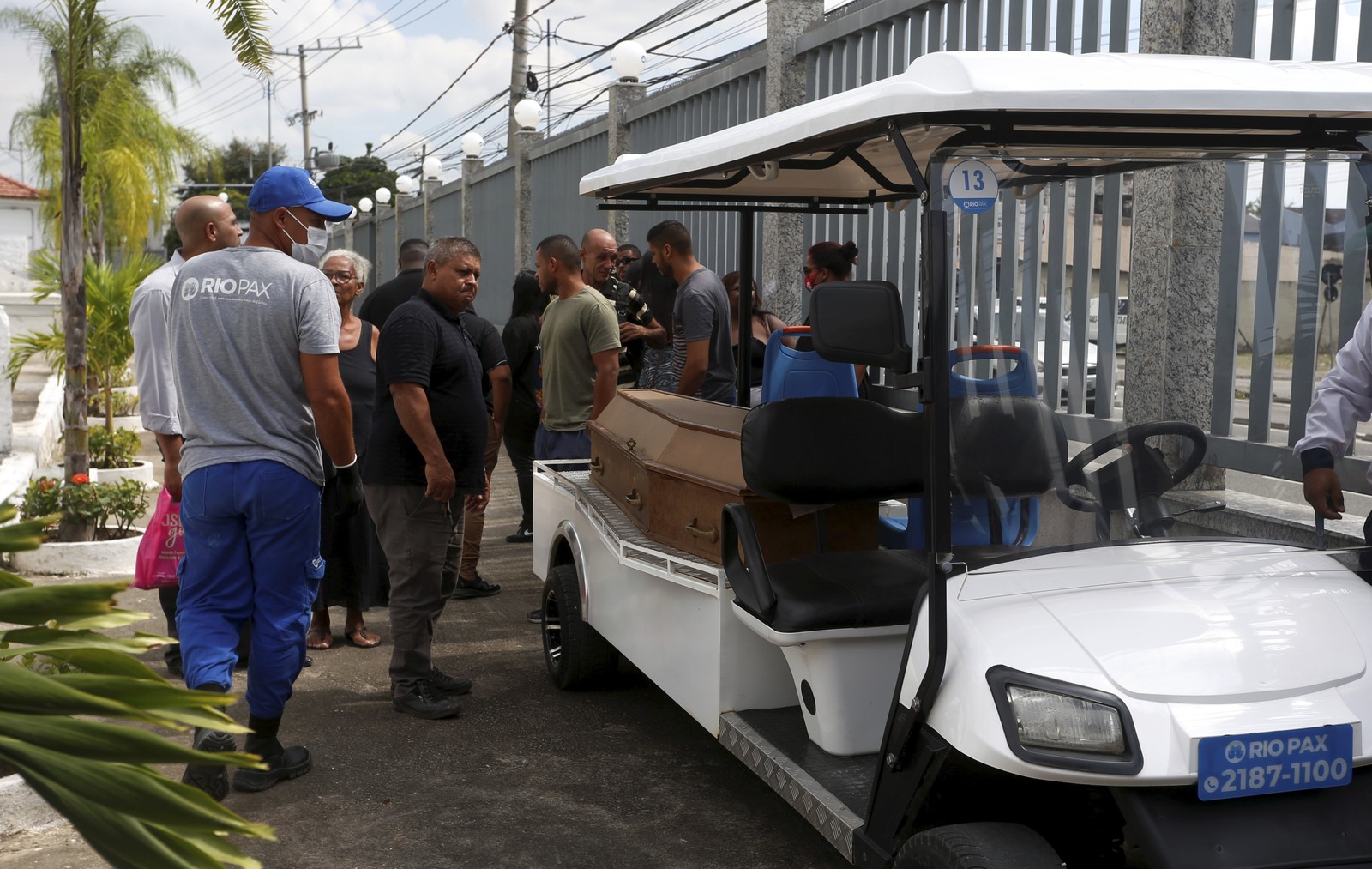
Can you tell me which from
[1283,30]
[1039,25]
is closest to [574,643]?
[1283,30]

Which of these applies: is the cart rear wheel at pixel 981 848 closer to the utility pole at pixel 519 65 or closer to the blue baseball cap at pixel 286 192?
the blue baseball cap at pixel 286 192

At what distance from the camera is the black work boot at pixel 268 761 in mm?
4348

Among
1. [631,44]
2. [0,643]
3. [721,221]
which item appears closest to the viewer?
[0,643]

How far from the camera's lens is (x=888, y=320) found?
2793mm

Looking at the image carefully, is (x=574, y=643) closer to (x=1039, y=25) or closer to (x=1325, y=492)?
(x=1325, y=492)

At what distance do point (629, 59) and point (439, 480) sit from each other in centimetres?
949

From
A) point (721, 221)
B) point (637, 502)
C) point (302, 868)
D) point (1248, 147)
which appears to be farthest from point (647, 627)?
point (721, 221)

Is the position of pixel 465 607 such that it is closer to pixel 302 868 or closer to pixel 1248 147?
pixel 302 868

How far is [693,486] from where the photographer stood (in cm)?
420

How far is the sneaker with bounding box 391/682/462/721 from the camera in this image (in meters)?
5.17

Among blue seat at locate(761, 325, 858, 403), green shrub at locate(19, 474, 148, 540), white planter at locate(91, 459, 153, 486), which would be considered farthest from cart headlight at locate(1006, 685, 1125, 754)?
white planter at locate(91, 459, 153, 486)

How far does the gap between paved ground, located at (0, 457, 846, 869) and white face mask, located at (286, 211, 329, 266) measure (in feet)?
6.01

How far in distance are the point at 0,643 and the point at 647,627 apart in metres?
2.68

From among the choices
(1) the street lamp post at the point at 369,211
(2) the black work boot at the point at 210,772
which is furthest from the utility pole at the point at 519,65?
(2) the black work boot at the point at 210,772
